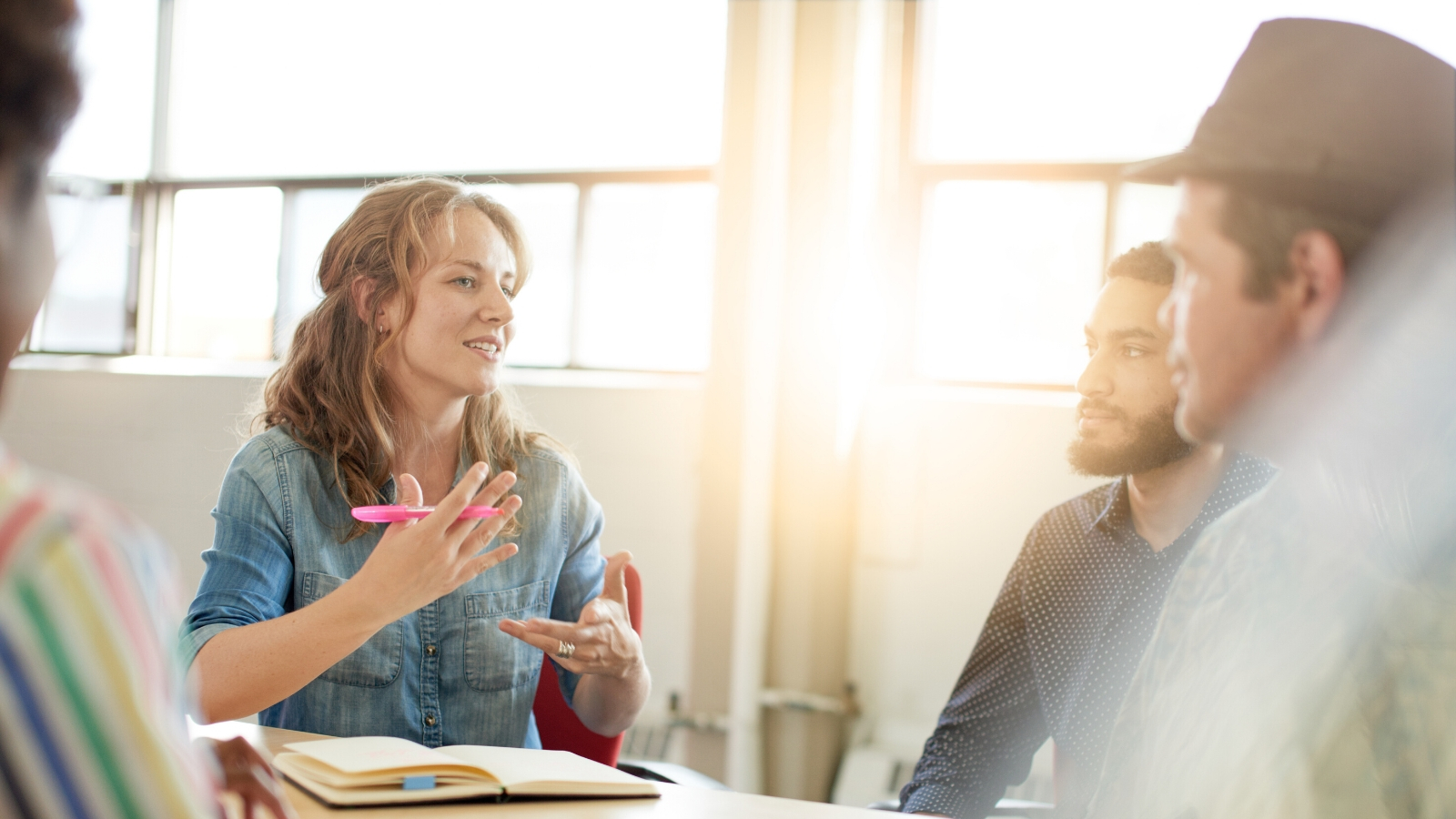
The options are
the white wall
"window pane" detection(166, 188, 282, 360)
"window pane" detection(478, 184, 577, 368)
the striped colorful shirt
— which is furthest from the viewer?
"window pane" detection(166, 188, 282, 360)

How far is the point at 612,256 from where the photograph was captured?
329 cm

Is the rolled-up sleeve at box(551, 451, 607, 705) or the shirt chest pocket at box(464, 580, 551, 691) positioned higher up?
the rolled-up sleeve at box(551, 451, 607, 705)

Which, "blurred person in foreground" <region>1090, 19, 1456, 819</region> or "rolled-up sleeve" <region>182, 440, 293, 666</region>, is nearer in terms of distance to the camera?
"blurred person in foreground" <region>1090, 19, 1456, 819</region>

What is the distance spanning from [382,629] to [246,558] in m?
0.21

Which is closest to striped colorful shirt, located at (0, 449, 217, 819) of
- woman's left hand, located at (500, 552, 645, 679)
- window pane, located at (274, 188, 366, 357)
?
woman's left hand, located at (500, 552, 645, 679)

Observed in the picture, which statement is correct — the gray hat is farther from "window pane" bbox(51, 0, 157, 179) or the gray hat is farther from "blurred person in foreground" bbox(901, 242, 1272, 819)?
"window pane" bbox(51, 0, 157, 179)

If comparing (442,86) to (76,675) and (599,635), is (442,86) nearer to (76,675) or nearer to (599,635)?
(599,635)

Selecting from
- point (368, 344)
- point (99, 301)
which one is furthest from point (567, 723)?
point (99, 301)

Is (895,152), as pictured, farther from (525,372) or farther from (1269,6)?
(525,372)

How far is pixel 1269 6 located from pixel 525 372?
7.55ft

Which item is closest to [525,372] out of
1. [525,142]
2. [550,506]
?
[525,142]

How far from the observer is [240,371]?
358cm

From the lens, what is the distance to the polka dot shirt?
1536mm

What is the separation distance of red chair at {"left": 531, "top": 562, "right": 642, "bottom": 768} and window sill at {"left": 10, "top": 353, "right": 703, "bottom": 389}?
4.35 feet
